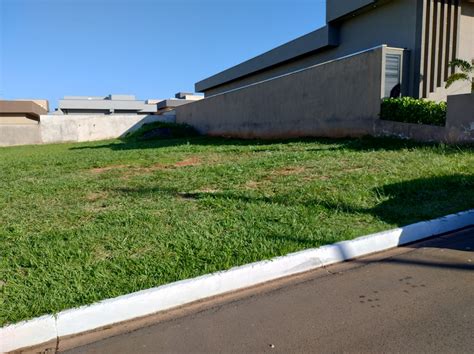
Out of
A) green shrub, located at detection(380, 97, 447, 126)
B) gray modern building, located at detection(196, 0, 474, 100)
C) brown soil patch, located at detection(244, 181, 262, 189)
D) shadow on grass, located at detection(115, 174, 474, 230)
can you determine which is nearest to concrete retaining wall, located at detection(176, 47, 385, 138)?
green shrub, located at detection(380, 97, 447, 126)

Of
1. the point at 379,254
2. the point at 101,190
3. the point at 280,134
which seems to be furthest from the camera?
the point at 280,134

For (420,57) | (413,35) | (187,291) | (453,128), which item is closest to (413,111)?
(453,128)

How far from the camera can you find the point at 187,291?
3.49m

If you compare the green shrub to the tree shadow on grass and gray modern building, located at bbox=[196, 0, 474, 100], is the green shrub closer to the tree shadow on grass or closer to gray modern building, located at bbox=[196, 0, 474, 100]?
gray modern building, located at bbox=[196, 0, 474, 100]

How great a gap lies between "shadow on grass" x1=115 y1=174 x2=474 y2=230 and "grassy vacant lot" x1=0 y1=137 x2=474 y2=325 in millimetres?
16

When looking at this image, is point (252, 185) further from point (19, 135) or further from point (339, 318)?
point (19, 135)

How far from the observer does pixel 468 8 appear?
13.7 metres

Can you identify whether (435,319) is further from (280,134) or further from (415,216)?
(280,134)

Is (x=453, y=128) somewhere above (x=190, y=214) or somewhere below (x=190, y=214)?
above

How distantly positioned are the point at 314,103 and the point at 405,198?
9465mm

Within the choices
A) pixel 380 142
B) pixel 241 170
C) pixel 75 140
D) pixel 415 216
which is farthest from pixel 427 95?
pixel 75 140

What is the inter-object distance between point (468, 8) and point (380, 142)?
6577 mm

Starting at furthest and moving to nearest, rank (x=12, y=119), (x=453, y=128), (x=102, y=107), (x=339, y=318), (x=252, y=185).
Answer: (x=102, y=107), (x=12, y=119), (x=453, y=128), (x=252, y=185), (x=339, y=318)

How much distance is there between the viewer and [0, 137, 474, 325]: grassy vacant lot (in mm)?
3713
